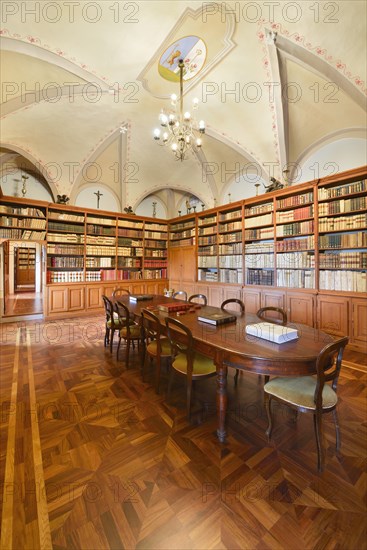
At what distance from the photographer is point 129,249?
7121 mm

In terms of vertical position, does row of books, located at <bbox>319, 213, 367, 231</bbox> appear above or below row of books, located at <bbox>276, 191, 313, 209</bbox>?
below

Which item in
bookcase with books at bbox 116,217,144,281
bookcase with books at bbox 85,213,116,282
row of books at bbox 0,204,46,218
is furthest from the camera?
bookcase with books at bbox 116,217,144,281

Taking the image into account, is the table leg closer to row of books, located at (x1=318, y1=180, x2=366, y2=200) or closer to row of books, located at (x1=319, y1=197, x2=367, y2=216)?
row of books, located at (x1=319, y1=197, x2=367, y2=216)

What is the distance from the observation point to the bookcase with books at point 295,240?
4312 mm

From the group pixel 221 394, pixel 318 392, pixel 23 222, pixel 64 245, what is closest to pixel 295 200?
pixel 318 392

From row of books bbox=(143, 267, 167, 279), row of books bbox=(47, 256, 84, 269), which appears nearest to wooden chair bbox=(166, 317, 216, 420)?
row of books bbox=(47, 256, 84, 269)

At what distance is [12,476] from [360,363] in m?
3.92

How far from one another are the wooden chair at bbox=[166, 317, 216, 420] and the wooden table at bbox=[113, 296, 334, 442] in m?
0.09

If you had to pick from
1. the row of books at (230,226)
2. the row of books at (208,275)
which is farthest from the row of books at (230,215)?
Answer: the row of books at (208,275)

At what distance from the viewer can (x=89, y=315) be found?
6.16 m

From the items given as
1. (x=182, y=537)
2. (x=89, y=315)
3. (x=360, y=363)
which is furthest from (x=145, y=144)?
(x=182, y=537)

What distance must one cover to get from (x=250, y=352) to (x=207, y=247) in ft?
16.7

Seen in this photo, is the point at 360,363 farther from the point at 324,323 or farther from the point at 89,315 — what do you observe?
the point at 89,315

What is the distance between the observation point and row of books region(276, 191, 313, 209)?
14.3ft
